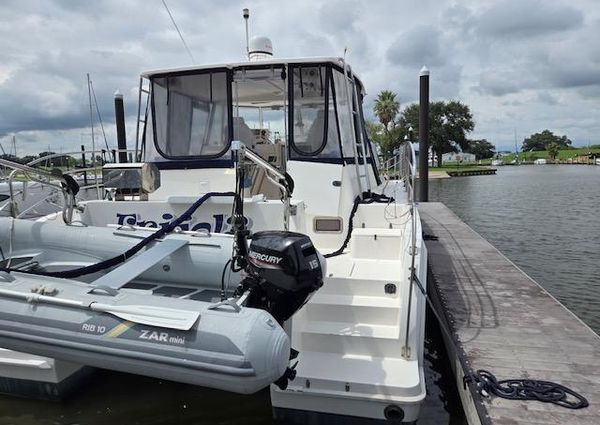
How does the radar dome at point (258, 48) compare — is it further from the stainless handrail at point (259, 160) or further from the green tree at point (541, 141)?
the green tree at point (541, 141)

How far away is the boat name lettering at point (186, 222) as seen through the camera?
14.9 feet

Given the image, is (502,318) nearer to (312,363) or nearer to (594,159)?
(312,363)

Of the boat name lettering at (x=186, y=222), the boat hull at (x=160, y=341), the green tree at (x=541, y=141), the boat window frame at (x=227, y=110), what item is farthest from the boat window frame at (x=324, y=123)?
the green tree at (x=541, y=141)

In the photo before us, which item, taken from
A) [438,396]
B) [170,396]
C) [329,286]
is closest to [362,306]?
[329,286]

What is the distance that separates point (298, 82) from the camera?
16.3 feet

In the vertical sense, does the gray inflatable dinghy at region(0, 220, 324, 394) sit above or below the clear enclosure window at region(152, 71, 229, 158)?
below

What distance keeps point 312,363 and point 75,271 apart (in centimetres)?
182

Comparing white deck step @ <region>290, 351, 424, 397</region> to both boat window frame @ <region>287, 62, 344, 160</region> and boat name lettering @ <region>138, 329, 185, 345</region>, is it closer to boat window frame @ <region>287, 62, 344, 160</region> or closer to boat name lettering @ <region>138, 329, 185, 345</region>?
boat name lettering @ <region>138, 329, 185, 345</region>

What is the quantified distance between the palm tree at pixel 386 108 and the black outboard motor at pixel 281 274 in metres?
46.5

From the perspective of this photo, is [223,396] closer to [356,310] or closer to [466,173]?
[356,310]

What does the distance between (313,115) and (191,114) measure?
1.34 m

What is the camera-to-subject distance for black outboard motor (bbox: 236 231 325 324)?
2801 millimetres

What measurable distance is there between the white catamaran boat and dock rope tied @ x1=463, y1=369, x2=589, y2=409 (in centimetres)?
57

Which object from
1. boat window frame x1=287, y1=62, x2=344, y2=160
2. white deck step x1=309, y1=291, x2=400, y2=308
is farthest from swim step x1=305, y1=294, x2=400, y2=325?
boat window frame x1=287, y1=62, x2=344, y2=160
